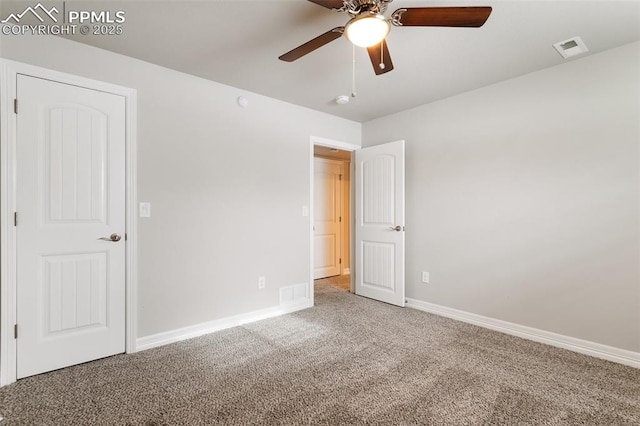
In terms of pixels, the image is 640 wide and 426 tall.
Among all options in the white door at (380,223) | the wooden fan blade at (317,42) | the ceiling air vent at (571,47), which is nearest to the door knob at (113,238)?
the wooden fan blade at (317,42)

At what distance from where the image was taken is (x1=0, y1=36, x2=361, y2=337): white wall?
2.51 meters

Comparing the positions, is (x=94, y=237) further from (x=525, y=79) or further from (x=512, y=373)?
(x=525, y=79)

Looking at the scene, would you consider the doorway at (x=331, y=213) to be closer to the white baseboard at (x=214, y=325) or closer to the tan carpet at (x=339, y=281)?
the tan carpet at (x=339, y=281)

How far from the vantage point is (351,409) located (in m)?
1.75

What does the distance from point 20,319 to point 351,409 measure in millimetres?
2313

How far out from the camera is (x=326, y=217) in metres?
5.48

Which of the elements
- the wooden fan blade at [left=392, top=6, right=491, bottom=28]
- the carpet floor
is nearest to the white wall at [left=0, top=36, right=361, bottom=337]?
the carpet floor

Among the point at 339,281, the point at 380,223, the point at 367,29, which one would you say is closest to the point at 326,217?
the point at 339,281

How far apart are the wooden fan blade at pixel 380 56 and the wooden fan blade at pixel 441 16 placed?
184mm

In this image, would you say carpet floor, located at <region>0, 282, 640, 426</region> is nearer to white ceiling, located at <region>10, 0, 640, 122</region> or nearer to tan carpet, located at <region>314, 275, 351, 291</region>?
tan carpet, located at <region>314, 275, 351, 291</region>

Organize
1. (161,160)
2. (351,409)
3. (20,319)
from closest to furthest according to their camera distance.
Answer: (351,409) < (20,319) < (161,160)

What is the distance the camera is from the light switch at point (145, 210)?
252 cm

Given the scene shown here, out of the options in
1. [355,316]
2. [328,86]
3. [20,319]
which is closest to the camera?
[20,319]

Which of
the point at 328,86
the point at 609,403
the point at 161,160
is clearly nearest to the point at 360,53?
the point at 328,86
